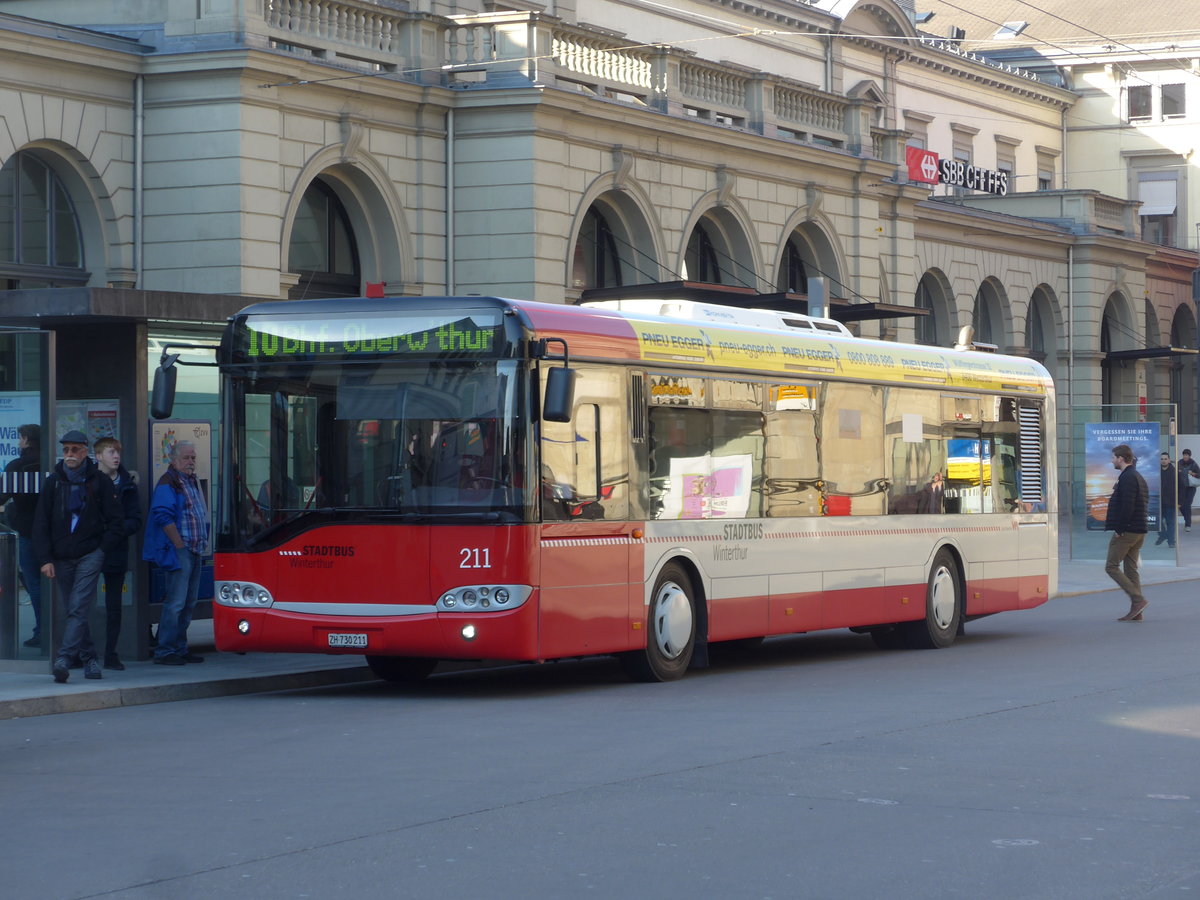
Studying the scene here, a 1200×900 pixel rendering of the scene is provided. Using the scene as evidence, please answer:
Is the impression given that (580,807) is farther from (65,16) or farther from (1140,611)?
(65,16)

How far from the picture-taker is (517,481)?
42.8ft

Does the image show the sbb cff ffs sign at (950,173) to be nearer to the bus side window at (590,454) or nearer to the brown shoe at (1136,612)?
the brown shoe at (1136,612)

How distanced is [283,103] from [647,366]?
12875 mm

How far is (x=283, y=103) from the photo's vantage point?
25.8 meters

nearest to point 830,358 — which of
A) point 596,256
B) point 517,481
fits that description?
point 517,481

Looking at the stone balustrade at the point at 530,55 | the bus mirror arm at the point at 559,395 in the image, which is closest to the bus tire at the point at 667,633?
the bus mirror arm at the point at 559,395

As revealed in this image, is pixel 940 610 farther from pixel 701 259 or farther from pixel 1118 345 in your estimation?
pixel 1118 345

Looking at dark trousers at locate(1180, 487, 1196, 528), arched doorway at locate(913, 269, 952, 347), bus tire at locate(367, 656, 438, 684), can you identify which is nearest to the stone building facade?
bus tire at locate(367, 656, 438, 684)

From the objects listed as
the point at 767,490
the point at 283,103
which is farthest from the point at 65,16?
the point at 767,490

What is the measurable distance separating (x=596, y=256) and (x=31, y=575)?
1774 centimetres

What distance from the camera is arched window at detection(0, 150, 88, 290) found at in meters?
24.8

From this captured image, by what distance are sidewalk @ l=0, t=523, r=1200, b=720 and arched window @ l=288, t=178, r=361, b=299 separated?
1061 cm

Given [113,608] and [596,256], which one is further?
[596,256]

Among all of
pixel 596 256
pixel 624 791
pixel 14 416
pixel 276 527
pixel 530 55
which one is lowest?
pixel 624 791
